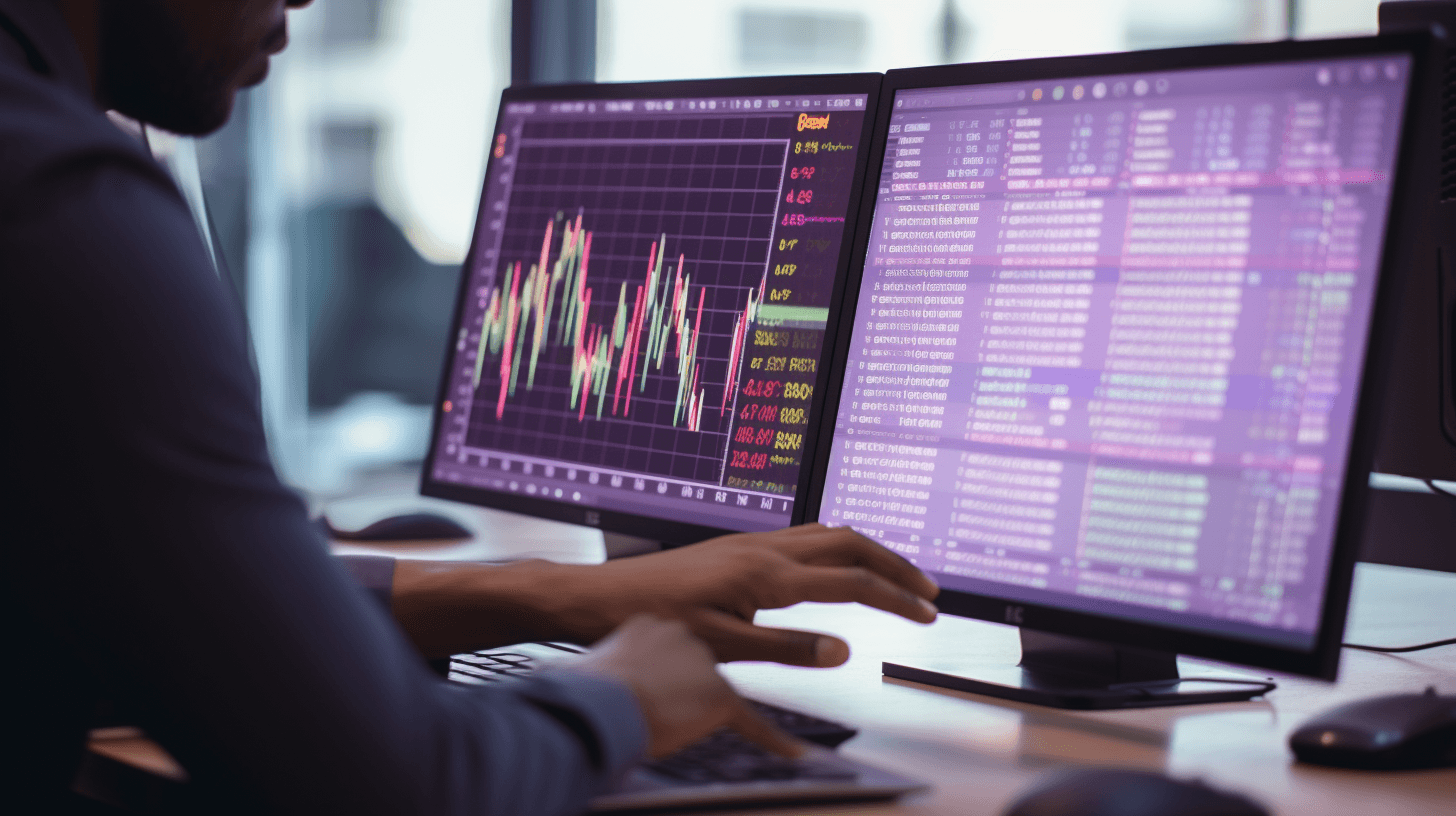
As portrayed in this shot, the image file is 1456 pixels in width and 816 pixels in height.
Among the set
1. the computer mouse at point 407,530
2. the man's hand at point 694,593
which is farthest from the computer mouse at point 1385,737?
the computer mouse at point 407,530

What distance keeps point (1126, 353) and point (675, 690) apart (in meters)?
0.43

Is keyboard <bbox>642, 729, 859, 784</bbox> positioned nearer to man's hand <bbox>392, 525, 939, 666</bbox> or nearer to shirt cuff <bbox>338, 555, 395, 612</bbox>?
man's hand <bbox>392, 525, 939, 666</bbox>

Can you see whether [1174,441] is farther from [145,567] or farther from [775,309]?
[145,567]

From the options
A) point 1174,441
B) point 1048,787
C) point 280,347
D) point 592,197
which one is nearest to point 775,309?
point 592,197

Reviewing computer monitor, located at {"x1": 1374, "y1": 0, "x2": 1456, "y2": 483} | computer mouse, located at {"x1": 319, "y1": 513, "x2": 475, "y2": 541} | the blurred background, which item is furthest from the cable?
the blurred background

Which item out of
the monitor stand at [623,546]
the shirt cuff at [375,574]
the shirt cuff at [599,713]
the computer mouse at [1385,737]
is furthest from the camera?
the monitor stand at [623,546]

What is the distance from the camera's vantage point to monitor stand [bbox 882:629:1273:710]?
983 mm

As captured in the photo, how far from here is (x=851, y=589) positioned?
3.04 ft

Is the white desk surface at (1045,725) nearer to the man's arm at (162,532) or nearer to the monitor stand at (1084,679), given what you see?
the monitor stand at (1084,679)

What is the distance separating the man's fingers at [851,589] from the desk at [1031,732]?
0.08 metres

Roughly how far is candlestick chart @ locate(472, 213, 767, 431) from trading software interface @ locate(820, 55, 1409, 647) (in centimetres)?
18

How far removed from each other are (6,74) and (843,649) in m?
0.63

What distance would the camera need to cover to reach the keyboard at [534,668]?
855mm

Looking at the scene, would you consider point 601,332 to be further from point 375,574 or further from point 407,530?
point 407,530
